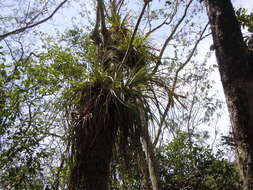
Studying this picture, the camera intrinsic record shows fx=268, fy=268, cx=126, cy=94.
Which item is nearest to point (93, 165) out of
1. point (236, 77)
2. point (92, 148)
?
point (92, 148)

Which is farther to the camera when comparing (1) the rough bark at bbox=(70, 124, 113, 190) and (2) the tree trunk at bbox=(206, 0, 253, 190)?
(1) the rough bark at bbox=(70, 124, 113, 190)

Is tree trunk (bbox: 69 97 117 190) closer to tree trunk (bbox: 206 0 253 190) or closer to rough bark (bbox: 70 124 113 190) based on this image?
rough bark (bbox: 70 124 113 190)

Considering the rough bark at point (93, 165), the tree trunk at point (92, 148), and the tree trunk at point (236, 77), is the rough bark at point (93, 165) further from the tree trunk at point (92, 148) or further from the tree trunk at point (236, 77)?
the tree trunk at point (236, 77)

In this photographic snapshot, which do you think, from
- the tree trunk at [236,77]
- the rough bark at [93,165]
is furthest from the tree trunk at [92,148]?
the tree trunk at [236,77]

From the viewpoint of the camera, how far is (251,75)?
53.9 inches

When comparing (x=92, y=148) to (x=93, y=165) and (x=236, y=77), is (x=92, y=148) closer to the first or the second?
(x=93, y=165)

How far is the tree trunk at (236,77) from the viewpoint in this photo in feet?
3.97

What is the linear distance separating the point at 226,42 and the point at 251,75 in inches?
9.2

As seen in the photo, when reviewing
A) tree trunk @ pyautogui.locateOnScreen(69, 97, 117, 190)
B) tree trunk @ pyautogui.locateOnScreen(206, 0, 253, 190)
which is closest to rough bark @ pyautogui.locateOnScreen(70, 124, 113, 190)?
tree trunk @ pyautogui.locateOnScreen(69, 97, 117, 190)

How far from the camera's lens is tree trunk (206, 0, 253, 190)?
3.97ft

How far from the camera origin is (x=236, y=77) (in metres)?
1.36

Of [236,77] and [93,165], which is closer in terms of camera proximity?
[236,77]

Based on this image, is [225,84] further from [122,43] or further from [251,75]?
[122,43]

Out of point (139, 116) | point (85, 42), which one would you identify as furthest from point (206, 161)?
point (139, 116)
